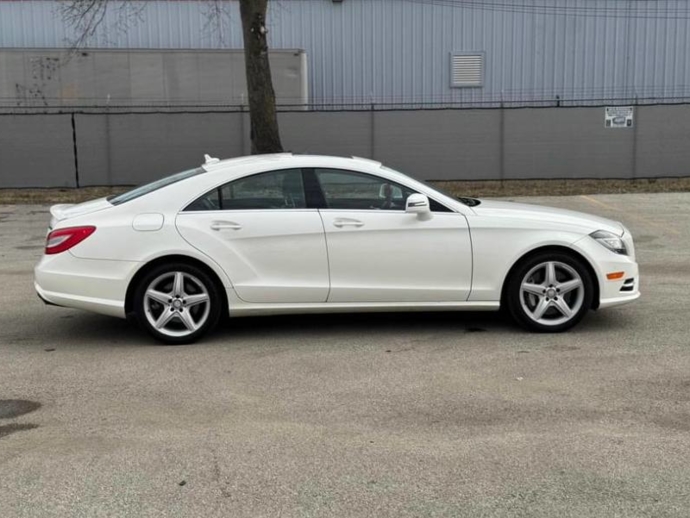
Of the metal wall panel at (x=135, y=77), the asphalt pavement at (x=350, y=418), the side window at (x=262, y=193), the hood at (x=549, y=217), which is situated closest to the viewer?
the asphalt pavement at (x=350, y=418)

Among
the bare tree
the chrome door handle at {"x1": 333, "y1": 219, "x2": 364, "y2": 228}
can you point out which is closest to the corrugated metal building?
the bare tree

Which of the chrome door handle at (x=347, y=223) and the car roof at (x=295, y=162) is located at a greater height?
the car roof at (x=295, y=162)

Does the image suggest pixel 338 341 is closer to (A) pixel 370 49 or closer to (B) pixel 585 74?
(A) pixel 370 49

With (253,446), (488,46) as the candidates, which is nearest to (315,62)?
(488,46)

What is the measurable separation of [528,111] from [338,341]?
16027 mm

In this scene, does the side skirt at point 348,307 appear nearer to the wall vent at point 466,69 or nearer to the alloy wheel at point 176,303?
the alloy wheel at point 176,303

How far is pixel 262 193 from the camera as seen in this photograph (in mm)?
5965

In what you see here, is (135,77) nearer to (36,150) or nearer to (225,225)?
(36,150)

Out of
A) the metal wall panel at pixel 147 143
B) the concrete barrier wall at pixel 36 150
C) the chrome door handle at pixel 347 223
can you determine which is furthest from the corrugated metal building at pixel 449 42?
the chrome door handle at pixel 347 223

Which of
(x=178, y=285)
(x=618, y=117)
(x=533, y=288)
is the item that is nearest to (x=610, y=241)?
(x=533, y=288)

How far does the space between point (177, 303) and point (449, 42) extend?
Result: 23128 millimetres

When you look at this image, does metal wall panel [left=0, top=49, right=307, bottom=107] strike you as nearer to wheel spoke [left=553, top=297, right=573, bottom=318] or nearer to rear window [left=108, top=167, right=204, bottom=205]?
rear window [left=108, top=167, right=204, bottom=205]

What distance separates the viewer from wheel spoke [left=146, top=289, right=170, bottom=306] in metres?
5.74

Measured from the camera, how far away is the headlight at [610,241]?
6.04 metres
